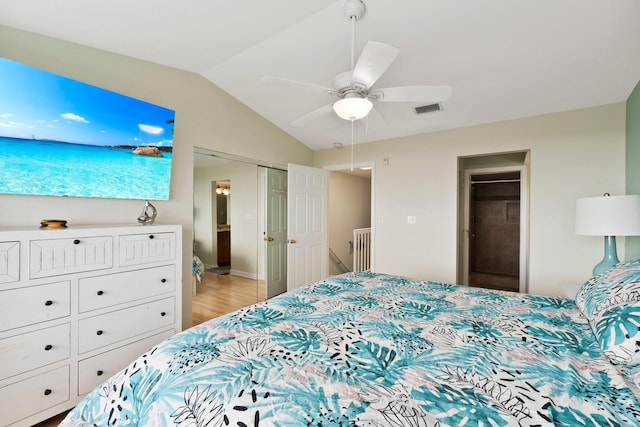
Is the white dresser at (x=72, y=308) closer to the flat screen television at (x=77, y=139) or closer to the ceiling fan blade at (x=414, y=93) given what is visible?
the flat screen television at (x=77, y=139)

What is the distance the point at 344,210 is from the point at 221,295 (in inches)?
126

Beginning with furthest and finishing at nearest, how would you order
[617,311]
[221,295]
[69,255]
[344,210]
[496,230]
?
[344,210], [496,230], [221,295], [69,255], [617,311]

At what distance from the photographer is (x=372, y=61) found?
164 centimetres

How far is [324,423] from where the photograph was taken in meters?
0.77

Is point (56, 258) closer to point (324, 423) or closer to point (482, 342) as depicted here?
point (324, 423)

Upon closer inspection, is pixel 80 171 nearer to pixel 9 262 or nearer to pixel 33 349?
pixel 9 262

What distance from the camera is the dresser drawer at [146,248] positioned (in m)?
2.07

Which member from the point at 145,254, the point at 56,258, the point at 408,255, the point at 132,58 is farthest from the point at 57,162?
the point at 408,255

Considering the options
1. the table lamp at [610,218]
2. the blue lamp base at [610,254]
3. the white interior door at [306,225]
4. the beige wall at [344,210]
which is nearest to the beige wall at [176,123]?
the white interior door at [306,225]

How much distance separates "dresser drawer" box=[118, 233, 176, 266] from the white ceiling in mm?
1556

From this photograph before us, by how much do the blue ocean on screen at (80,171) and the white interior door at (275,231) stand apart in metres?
1.69

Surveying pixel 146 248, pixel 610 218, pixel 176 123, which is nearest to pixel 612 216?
pixel 610 218

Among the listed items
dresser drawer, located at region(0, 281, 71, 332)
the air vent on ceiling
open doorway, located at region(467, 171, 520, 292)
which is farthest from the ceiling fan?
open doorway, located at region(467, 171, 520, 292)

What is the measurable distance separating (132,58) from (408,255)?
3.77 meters
